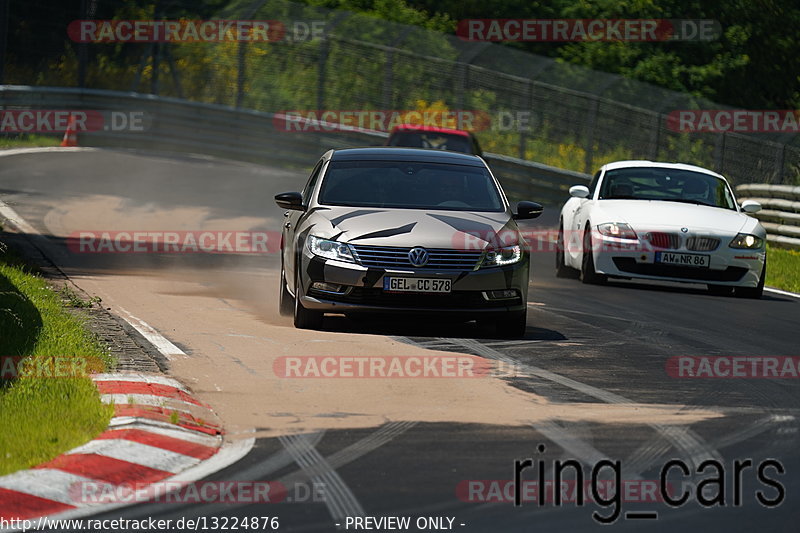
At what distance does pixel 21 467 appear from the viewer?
23.2ft

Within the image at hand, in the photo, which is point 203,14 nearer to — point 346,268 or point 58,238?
point 58,238

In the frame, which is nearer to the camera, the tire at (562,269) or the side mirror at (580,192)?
the side mirror at (580,192)

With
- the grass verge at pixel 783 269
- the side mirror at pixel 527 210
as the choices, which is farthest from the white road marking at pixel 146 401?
the grass verge at pixel 783 269

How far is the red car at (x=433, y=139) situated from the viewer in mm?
25812

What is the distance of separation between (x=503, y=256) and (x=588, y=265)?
5491 mm

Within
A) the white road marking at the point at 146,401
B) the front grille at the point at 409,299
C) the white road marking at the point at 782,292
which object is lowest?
the white road marking at the point at 782,292

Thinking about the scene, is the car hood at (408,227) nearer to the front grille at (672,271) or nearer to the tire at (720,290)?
the front grille at (672,271)

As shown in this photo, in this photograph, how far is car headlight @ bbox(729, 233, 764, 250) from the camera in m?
16.9

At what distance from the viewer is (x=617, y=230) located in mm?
17000

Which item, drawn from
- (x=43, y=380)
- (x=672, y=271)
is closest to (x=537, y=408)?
(x=43, y=380)

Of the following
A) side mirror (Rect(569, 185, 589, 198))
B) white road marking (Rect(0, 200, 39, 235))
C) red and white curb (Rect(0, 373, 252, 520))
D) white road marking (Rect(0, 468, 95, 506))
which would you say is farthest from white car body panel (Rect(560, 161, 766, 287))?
white road marking (Rect(0, 468, 95, 506))

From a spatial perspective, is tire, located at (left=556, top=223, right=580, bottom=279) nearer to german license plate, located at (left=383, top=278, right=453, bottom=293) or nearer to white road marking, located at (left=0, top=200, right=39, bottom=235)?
white road marking, located at (left=0, top=200, right=39, bottom=235)

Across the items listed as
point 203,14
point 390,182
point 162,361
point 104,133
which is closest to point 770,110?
point 203,14

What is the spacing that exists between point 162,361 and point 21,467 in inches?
127
